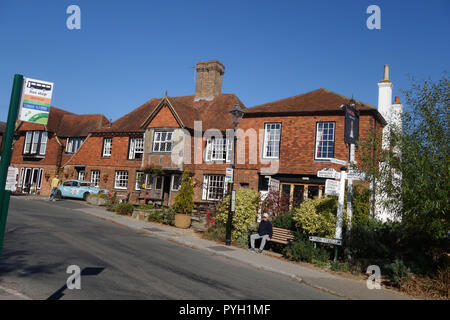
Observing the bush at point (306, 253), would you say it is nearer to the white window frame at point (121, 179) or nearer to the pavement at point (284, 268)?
the pavement at point (284, 268)

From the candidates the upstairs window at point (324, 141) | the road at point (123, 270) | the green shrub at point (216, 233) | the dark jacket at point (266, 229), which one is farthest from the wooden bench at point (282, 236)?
the upstairs window at point (324, 141)

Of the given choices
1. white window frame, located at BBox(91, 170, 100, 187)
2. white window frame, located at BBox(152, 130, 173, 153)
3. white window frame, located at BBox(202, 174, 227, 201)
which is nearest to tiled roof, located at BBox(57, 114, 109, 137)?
white window frame, located at BBox(91, 170, 100, 187)

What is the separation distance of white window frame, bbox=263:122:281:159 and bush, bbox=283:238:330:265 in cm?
964

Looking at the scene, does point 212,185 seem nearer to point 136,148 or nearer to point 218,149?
point 218,149

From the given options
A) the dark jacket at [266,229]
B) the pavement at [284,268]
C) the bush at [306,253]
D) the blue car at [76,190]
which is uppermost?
the blue car at [76,190]

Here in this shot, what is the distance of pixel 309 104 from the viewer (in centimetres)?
2228

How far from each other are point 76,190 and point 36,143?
11.3 meters

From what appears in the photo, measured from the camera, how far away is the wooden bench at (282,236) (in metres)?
14.1

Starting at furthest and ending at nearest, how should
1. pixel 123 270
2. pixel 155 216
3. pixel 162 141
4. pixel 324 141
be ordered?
pixel 162 141 < pixel 324 141 < pixel 155 216 < pixel 123 270

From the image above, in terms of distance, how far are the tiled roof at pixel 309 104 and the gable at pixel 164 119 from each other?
6697 mm

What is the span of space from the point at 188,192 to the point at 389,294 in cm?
1138

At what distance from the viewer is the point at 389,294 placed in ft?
30.9

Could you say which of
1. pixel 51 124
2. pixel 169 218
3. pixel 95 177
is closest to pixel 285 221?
pixel 169 218

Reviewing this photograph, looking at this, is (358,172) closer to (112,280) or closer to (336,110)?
(112,280)
